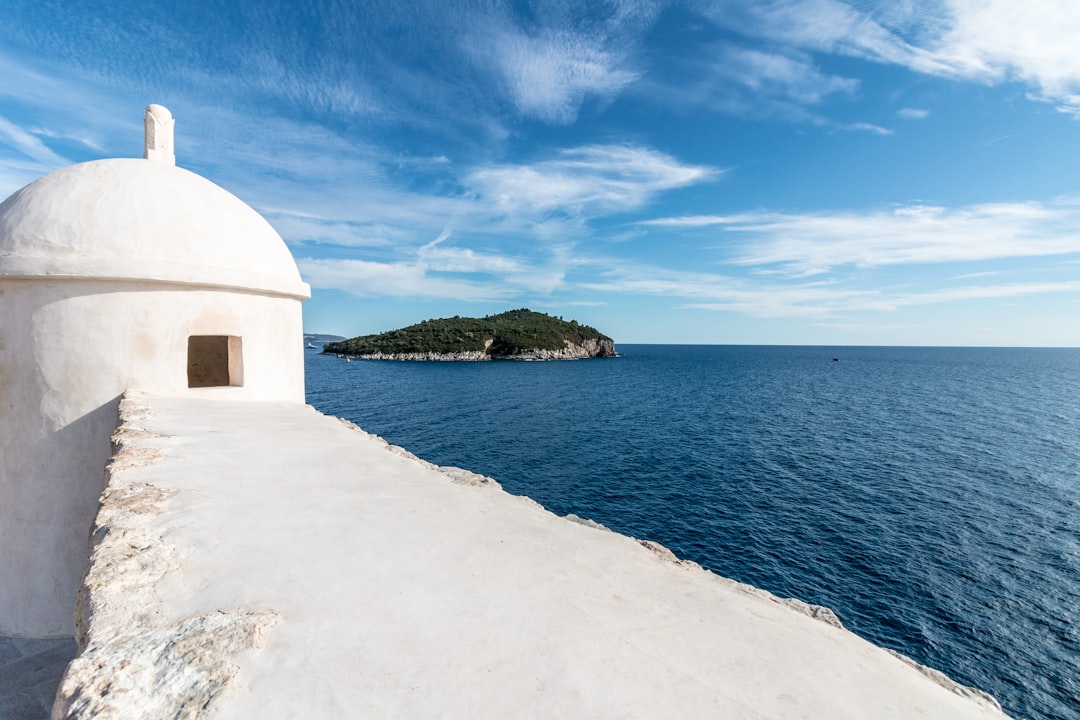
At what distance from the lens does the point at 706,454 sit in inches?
1303

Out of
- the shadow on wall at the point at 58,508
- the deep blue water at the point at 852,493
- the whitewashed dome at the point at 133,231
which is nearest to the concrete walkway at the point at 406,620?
the shadow on wall at the point at 58,508

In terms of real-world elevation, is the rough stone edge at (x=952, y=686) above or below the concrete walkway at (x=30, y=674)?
above

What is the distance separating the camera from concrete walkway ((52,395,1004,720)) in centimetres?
235

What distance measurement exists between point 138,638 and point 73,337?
6.27 meters

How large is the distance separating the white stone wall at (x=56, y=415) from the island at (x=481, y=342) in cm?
10973

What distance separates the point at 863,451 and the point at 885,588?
1875 centimetres

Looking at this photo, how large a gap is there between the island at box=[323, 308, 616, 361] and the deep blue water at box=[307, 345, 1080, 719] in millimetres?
62877

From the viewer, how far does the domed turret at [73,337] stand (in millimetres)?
6680

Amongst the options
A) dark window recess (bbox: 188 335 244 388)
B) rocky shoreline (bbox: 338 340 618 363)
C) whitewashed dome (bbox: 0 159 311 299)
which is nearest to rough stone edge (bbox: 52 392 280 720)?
whitewashed dome (bbox: 0 159 311 299)

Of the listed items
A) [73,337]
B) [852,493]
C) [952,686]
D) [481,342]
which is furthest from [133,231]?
→ [481,342]

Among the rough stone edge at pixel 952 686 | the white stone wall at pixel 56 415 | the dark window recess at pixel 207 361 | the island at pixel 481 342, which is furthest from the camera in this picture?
the island at pixel 481 342

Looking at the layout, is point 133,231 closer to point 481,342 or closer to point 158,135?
point 158,135

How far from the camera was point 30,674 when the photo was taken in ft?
20.4

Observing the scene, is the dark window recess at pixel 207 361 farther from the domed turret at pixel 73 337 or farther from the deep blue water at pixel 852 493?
the deep blue water at pixel 852 493
